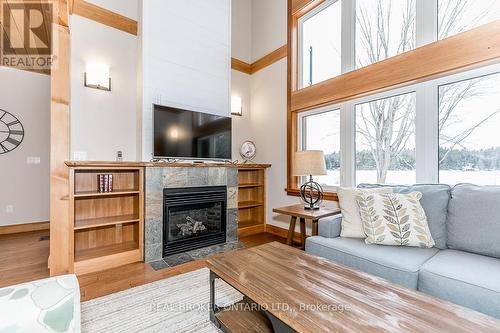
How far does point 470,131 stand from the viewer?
2057 mm

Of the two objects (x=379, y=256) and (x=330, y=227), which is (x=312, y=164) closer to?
(x=330, y=227)

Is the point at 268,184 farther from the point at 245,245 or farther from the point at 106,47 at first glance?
the point at 106,47

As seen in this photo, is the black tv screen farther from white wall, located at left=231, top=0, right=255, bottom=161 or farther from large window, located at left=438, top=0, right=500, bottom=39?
large window, located at left=438, top=0, right=500, bottom=39

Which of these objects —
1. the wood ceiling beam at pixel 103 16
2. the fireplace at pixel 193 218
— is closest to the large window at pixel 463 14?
the fireplace at pixel 193 218

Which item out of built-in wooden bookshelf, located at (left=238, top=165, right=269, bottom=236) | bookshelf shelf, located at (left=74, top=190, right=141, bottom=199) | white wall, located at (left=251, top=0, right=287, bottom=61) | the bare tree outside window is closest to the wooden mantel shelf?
bookshelf shelf, located at (left=74, top=190, right=141, bottom=199)

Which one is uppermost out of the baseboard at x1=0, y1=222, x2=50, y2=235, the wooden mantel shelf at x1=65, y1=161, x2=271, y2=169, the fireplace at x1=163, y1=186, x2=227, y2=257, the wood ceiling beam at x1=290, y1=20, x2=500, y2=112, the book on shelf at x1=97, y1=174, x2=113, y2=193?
the wood ceiling beam at x1=290, y1=20, x2=500, y2=112

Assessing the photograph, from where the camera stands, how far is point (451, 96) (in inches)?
84.9

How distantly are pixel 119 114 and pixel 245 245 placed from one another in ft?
7.79

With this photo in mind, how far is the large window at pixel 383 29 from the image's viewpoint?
2457 millimetres

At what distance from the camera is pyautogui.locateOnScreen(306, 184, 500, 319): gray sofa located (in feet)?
4.22

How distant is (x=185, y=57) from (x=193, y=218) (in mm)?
2191

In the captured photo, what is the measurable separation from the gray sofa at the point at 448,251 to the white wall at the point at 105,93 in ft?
8.55

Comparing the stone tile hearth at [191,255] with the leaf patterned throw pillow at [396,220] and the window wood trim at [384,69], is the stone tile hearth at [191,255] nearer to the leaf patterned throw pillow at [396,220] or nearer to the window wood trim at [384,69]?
the window wood trim at [384,69]

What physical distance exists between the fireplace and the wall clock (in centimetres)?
314
